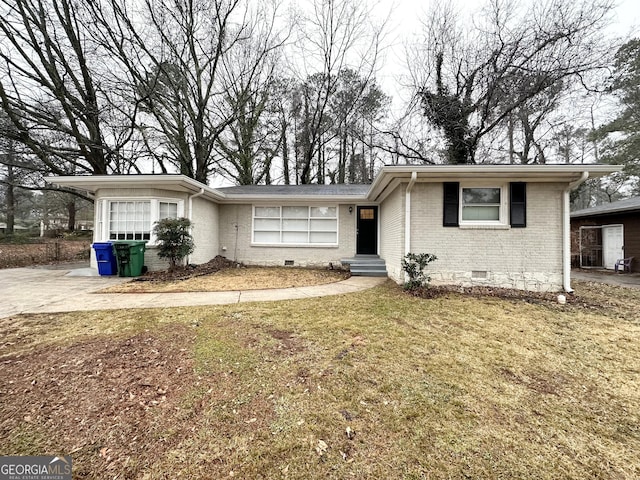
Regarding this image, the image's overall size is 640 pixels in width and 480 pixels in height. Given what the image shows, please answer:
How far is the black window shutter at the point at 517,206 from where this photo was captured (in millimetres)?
6145

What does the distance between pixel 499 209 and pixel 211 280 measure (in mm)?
7338

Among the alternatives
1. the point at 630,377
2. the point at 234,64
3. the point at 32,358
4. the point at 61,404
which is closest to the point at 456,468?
the point at 630,377

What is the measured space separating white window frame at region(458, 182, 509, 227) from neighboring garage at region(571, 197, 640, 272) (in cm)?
726

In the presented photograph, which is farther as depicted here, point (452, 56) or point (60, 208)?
point (60, 208)

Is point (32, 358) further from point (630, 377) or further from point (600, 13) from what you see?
Answer: point (600, 13)

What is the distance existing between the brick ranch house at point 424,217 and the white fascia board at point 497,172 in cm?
2

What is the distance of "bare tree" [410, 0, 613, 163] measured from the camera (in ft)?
32.9

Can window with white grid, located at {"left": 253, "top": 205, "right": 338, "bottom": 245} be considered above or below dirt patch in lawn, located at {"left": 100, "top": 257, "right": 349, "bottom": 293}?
above

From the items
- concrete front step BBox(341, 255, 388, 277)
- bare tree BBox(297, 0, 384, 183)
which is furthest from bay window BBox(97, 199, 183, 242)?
bare tree BBox(297, 0, 384, 183)

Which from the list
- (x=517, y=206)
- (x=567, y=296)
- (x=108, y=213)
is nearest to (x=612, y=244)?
(x=567, y=296)

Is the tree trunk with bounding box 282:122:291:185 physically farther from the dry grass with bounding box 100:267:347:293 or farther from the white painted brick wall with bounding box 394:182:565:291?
the white painted brick wall with bounding box 394:182:565:291

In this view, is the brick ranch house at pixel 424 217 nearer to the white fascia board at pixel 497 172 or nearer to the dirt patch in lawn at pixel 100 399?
the white fascia board at pixel 497 172

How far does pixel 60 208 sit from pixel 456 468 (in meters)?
29.6

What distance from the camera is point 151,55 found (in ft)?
36.7
